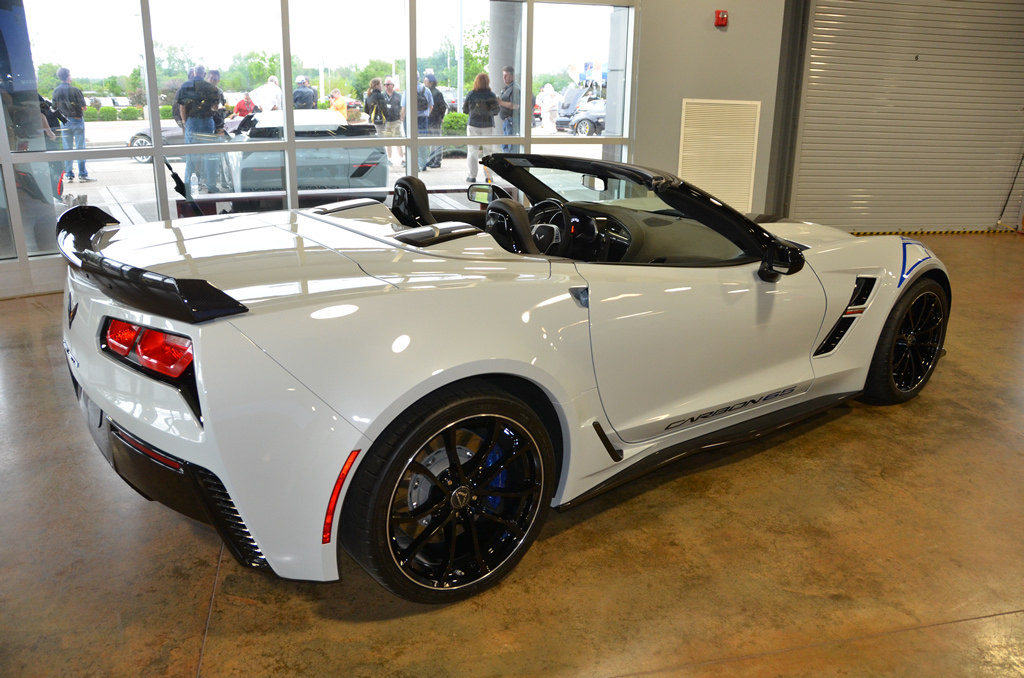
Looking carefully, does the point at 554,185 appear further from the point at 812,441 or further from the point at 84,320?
the point at 84,320

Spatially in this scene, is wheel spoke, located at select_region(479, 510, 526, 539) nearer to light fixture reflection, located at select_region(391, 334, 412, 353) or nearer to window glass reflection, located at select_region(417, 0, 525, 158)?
light fixture reflection, located at select_region(391, 334, 412, 353)

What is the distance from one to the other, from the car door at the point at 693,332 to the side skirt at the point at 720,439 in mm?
39

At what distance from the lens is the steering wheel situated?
304 cm

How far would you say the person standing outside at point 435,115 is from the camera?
713 centimetres

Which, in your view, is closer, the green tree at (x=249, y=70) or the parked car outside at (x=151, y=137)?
the parked car outside at (x=151, y=137)

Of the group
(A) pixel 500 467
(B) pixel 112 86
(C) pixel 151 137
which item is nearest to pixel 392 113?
(C) pixel 151 137

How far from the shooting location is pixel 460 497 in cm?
216

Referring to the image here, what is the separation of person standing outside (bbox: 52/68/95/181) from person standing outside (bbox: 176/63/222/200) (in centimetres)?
72

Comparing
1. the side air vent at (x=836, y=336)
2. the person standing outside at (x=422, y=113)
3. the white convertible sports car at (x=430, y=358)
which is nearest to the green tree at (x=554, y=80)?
the person standing outside at (x=422, y=113)

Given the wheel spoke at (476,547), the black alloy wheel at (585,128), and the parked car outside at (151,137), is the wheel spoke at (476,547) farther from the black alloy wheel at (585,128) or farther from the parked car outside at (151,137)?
the black alloy wheel at (585,128)

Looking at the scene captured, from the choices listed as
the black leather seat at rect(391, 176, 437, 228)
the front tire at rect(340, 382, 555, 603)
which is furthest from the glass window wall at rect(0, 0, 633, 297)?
the front tire at rect(340, 382, 555, 603)

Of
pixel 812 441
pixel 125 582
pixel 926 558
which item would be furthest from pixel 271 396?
pixel 812 441

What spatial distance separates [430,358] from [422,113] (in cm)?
564

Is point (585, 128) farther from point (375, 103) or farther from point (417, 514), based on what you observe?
point (417, 514)
